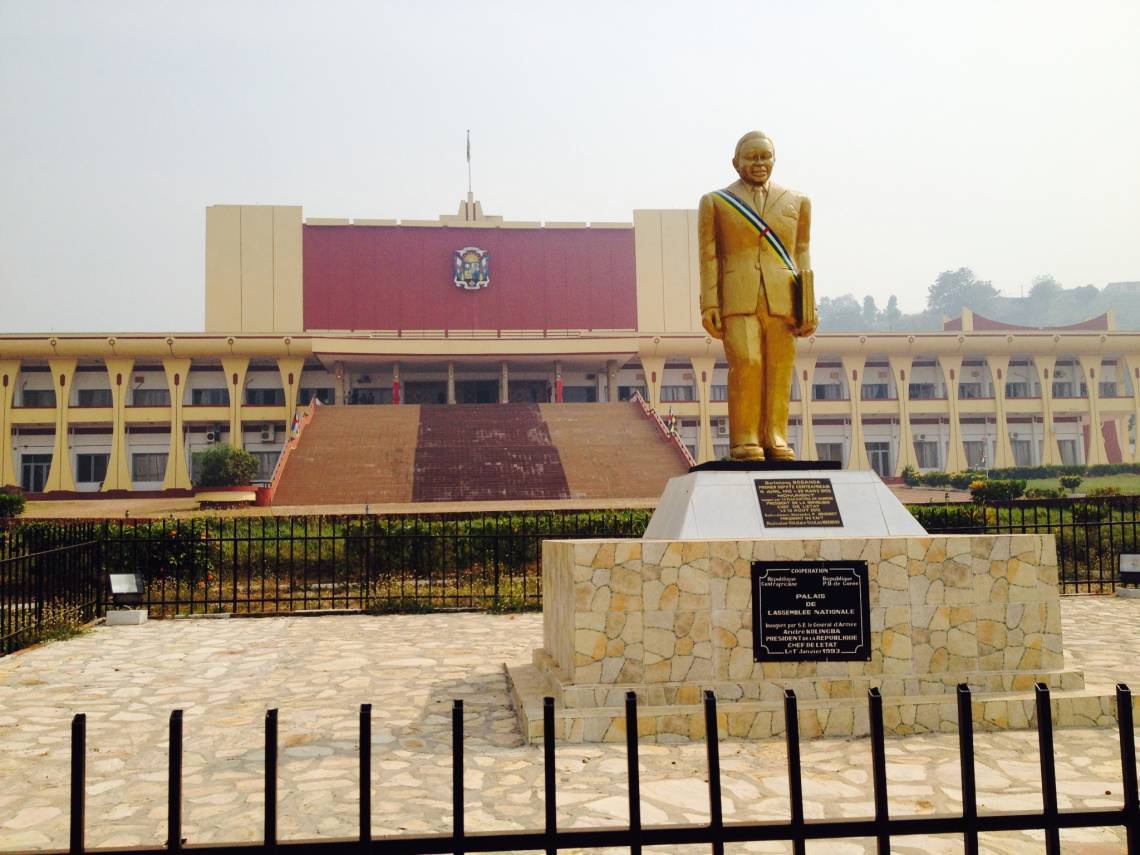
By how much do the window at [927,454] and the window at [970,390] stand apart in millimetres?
2700

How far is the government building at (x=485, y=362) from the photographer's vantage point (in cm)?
3562

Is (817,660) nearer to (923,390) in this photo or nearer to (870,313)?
(923,390)

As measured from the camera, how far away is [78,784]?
6.35 feet

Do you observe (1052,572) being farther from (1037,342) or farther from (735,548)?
(1037,342)

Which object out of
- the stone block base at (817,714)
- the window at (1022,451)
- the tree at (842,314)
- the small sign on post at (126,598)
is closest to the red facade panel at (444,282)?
the window at (1022,451)

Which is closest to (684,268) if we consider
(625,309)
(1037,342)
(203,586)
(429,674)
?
(625,309)

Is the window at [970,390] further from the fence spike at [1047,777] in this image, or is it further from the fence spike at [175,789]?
the fence spike at [175,789]

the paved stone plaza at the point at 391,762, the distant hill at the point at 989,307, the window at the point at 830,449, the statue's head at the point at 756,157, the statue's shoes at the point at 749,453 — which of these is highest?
the distant hill at the point at 989,307

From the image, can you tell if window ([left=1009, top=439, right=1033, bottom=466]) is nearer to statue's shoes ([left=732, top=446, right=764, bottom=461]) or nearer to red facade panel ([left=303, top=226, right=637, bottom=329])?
red facade panel ([left=303, top=226, right=637, bottom=329])

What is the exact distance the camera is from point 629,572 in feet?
19.3

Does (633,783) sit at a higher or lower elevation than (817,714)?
higher

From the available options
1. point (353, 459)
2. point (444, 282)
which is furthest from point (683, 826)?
point (444, 282)

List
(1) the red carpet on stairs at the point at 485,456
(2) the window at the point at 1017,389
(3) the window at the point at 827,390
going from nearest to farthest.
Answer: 1. (1) the red carpet on stairs at the point at 485,456
2. (3) the window at the point at 827,390
3. (2) the window at the point at 1017,389

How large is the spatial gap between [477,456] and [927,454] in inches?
819
